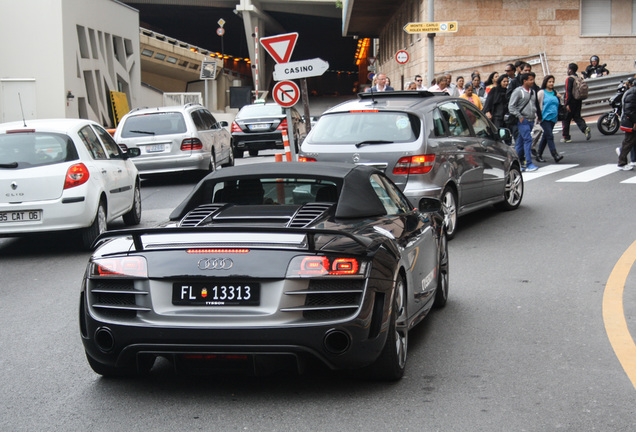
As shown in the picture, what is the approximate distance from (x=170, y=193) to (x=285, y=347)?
13694 millimetres

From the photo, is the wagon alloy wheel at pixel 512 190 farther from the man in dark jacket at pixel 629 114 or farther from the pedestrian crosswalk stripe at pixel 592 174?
the man in dark jacket at pixel 629 114

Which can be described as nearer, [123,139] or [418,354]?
[418,354]

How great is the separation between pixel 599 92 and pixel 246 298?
Answer: 26.9 m

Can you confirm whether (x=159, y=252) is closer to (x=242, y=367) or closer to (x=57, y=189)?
(x=242, y=367)

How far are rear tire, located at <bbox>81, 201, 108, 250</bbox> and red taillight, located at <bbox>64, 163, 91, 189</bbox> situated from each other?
0.42m

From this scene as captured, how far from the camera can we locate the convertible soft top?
5.52 metres

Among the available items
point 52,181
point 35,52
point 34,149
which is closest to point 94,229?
point 52,181

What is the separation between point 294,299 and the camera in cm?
468

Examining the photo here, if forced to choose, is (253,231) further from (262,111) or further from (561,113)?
(262,111)

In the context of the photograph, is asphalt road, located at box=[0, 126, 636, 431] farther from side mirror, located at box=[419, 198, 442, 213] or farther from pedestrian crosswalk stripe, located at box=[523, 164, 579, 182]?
pedestrian crosswalk stripe, located at box=[523, 164, 579, 182]

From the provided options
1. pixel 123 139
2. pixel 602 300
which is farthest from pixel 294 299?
pixel 123 139

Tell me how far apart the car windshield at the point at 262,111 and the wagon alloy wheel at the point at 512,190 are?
15.5 m

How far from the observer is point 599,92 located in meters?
29.5

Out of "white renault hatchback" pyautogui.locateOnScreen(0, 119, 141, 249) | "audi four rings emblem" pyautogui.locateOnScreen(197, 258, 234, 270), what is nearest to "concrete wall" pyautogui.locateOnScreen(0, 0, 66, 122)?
"white renault hatchback" pyautogui.locateOnScreen(0, 119, 141, 249)
